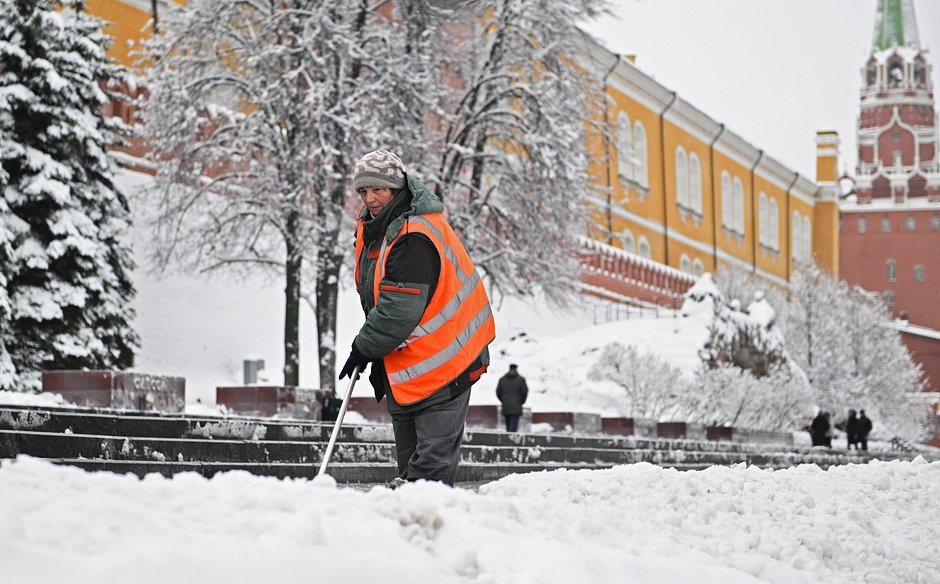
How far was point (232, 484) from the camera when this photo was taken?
4.26m

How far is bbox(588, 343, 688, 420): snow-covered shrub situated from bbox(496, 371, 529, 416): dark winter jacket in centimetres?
816

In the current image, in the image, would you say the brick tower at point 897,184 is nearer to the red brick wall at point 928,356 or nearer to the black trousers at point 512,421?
the red brick wall at point 928,356

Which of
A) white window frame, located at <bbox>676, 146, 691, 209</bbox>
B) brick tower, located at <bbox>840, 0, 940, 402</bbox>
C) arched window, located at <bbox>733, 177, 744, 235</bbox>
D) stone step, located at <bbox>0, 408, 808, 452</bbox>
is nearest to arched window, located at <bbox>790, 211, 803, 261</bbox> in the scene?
arched window, located at <bbox>733, 177, 744, 235</bbox>

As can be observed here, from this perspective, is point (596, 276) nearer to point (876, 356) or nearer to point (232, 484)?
point (876, 356)

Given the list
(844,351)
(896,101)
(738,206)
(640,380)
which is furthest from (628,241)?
(896,101)

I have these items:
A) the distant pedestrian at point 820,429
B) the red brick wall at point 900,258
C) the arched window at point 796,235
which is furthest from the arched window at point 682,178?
the red brick wall at point 900,258

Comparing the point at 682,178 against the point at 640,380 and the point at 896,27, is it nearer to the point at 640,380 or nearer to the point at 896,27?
the point at 640,380

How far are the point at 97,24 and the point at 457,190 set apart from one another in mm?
6635

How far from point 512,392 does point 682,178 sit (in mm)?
38890

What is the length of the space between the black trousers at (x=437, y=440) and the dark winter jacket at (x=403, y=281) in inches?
2.0

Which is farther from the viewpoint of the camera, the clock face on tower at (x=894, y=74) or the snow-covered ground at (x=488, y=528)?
the clock face on tower at (x=894, y=74)

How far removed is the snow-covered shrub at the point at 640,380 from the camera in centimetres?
2803

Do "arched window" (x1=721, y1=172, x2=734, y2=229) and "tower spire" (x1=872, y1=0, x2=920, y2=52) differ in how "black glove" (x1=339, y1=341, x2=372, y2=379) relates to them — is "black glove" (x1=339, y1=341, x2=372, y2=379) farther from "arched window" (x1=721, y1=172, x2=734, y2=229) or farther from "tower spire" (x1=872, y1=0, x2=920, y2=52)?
"tower spire" (x1=872, y1=0, x2=920, y2=52)

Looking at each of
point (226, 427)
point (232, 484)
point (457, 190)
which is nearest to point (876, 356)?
point (457, 190)
